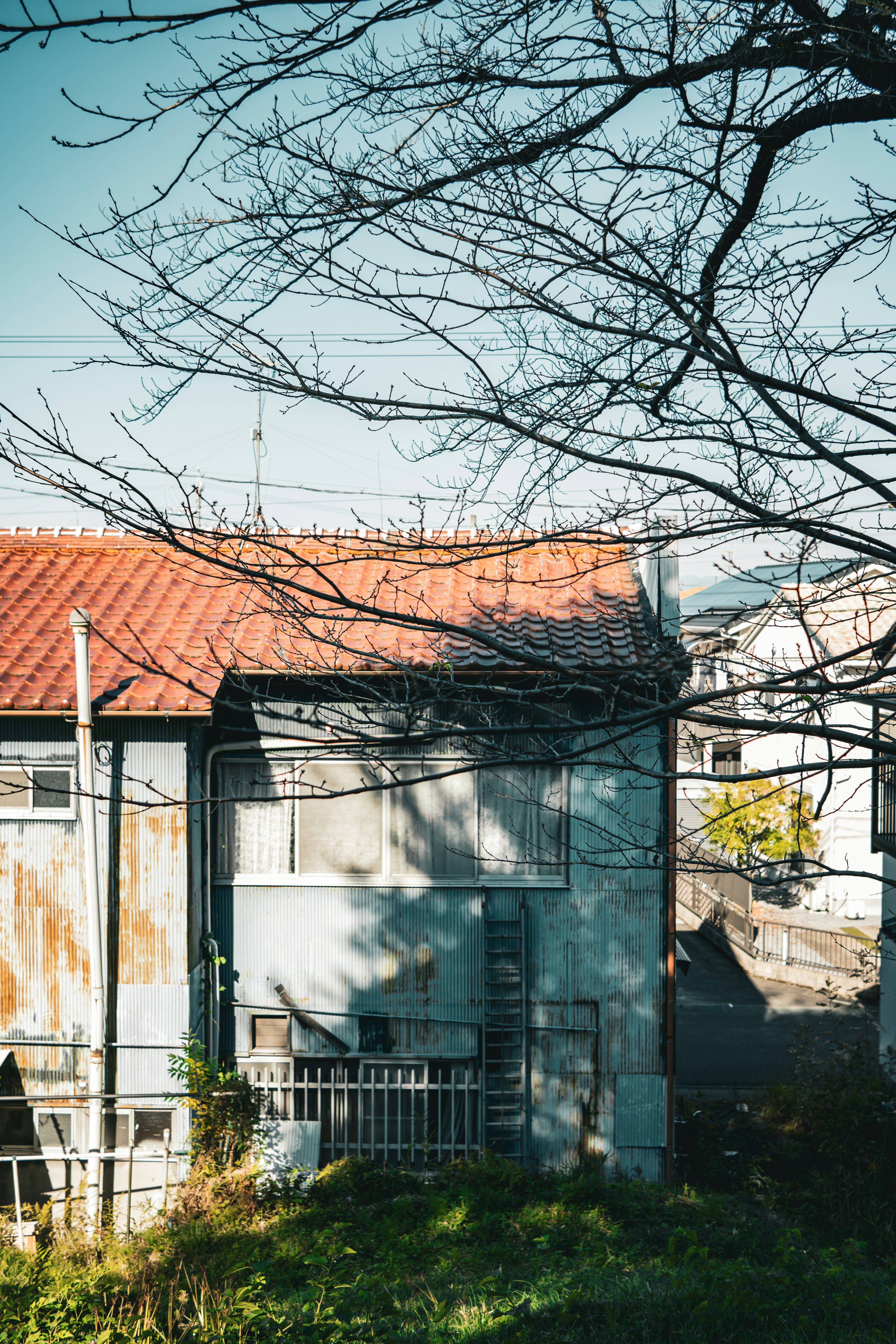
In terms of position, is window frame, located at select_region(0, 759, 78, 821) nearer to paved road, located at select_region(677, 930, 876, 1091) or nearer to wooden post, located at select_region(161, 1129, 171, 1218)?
wooden post, located at select_region(161, 1129, 171, 1218)

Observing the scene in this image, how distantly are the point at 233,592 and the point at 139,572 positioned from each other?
1246mm

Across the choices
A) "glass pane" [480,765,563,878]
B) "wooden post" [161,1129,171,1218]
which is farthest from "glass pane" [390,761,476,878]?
"wooden post" [161,1129,171,1218]

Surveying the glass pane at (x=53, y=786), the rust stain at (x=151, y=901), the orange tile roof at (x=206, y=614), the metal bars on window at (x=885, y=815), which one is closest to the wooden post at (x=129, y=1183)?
the rust stain at (x=151, y=901)

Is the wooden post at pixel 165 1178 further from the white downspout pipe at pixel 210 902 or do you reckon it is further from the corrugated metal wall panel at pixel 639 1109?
the corrugated metal wall panel at pixel 639 1109

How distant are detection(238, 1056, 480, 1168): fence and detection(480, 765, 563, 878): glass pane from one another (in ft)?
6.99

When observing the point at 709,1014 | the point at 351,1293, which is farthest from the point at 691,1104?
the point at 351,1293

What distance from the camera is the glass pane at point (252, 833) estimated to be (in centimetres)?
1005

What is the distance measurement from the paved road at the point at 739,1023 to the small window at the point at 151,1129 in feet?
28.7

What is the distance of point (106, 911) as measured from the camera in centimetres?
923

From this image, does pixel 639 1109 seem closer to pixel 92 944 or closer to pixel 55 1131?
pixel 92 944

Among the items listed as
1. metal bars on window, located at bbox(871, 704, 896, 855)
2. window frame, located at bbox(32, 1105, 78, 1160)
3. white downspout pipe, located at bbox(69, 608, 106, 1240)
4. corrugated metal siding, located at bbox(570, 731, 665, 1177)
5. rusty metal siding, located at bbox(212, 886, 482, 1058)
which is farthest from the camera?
metal bars on window, located at bbox(871, 704, 896, 855)

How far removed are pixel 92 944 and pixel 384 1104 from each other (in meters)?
3.47

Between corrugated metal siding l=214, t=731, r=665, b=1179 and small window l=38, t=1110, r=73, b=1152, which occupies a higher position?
corrugated metal siding l=214, t=731, r=665, b=1179

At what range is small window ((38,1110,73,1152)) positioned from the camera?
931 centimetres
